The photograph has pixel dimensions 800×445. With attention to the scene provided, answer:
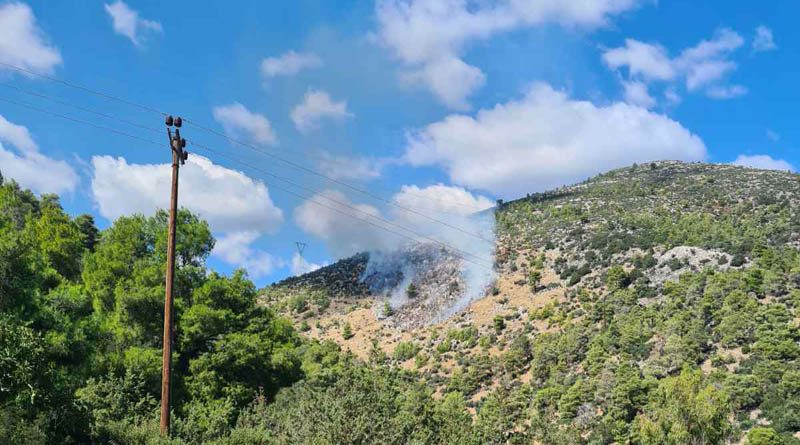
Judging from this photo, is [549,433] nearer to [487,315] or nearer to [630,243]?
[487,315]

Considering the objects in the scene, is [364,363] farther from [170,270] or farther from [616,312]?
[616,312]

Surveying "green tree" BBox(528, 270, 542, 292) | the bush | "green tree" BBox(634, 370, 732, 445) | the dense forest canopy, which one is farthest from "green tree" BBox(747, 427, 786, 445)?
"green tree" BBox(528, 270, 542, 292)

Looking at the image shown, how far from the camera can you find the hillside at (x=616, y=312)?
116ft

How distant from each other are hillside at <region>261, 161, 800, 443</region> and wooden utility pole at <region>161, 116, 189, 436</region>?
452 inches

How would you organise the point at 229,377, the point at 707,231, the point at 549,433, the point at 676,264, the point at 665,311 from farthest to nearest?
1. the point at 707,231
2. the point at 676,264
3. the point at 665,311
4. the point at 229,377
5. the point at 549,433

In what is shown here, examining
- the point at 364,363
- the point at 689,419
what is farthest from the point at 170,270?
the point at 689,419

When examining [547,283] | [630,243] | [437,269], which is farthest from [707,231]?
[437,269]

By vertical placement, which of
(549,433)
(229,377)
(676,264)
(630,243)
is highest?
(630,243)

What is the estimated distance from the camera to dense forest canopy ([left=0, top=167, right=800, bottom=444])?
16375mm

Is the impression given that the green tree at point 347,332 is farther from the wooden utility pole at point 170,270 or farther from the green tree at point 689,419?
the wooden utility pole at point 170,270

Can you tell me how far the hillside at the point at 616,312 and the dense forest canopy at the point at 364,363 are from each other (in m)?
0.23

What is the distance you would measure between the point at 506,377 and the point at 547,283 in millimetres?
21839

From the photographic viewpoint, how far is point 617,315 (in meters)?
55.4

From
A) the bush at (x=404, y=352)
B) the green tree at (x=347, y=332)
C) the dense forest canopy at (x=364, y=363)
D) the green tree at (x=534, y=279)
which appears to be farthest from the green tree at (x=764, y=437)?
the green tree at (x=347, y=332)
